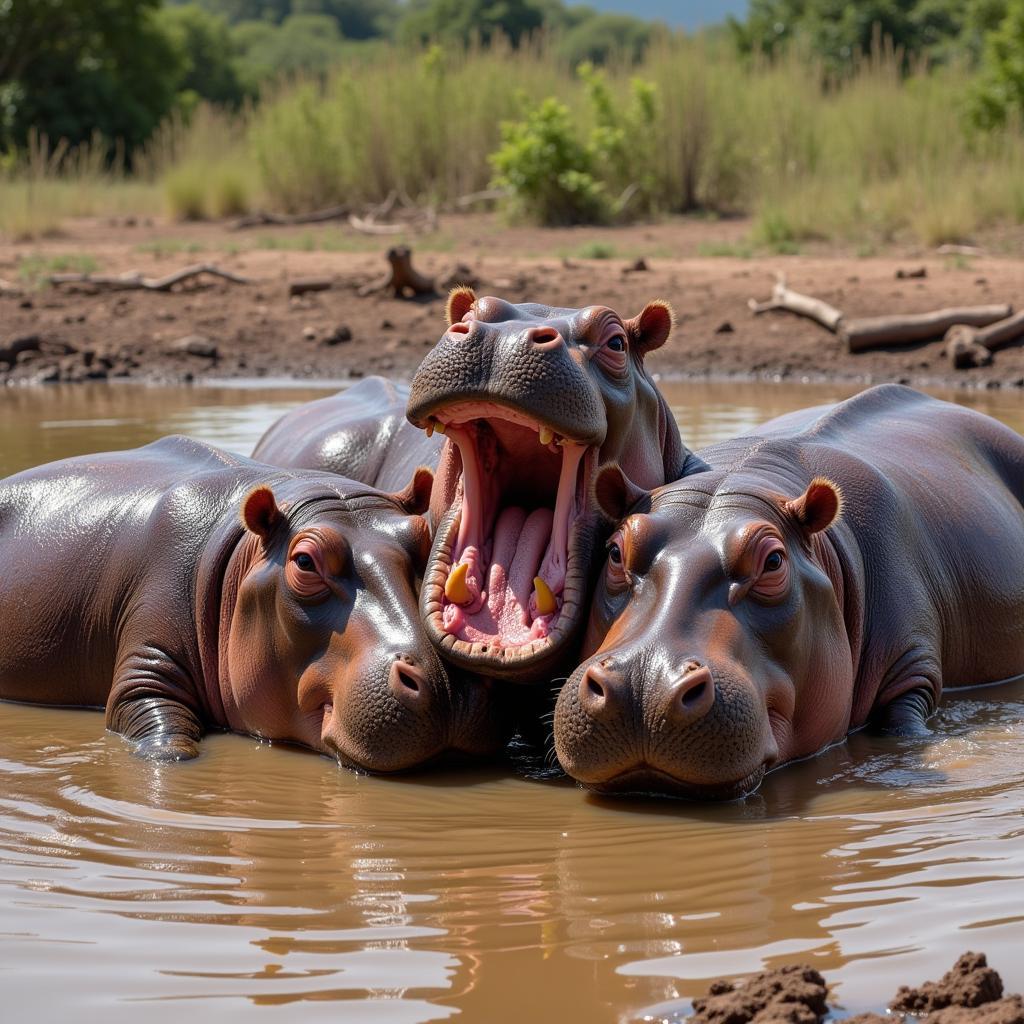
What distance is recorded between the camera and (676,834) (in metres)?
4.21

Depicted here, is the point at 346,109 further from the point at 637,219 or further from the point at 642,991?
the point at 642,991

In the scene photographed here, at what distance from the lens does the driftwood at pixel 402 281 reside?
14.8m

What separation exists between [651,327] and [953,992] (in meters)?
2.58

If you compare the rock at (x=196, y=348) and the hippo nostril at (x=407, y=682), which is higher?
the hippo nostril at (x=407, y=682)

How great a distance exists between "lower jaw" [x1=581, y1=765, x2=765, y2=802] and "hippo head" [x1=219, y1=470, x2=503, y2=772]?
1.49 ft

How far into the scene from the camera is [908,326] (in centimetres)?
1337

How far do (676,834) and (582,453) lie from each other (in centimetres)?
104

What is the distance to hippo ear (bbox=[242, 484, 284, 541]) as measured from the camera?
16.4 feet

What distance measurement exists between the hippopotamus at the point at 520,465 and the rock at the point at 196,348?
955 cm

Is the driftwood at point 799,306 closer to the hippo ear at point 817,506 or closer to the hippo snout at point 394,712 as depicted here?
the hippo ear at point 817,506

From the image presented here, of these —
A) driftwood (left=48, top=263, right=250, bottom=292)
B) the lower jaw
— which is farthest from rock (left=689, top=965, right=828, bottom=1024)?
driftwood (left=48, top=263, right=250, bottom=292)

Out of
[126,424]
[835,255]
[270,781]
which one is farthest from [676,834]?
[835,255]

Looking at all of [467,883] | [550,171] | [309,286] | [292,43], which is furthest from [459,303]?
[292,43]

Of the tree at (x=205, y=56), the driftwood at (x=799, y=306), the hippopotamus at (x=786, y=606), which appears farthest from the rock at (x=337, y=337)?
the tree at (x=205, y=56)
